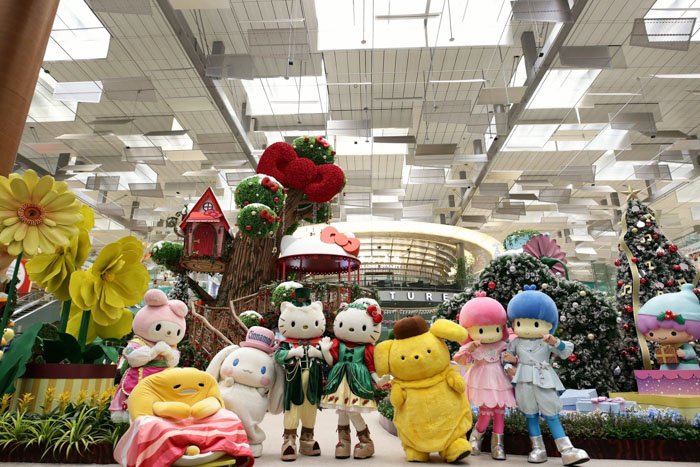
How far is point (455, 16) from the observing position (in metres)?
8.54

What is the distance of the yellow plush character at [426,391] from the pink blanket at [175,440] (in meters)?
1.35

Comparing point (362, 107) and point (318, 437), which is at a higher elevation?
point (362, 107)

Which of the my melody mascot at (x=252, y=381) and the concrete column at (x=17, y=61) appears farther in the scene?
the my melody mascot at (x=252, y=381)

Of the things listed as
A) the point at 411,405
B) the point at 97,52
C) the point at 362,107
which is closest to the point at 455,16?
the point at 362,107

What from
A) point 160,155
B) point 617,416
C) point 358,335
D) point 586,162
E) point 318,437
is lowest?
point 318,437

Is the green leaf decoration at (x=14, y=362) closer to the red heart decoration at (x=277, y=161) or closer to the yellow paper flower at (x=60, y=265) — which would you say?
the yellow paper flower at (x=60, y=265)

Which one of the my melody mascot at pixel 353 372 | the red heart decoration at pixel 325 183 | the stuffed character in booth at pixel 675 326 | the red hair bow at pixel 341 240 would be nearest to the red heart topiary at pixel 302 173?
the red heart decoration at pixel 325 183

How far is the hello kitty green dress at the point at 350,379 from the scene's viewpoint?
3.73 metres

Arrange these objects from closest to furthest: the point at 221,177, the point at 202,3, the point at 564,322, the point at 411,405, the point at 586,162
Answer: the point at 411,405, the point at 564,322, the point at 202,3, the point at 586,162, the point at 221,177

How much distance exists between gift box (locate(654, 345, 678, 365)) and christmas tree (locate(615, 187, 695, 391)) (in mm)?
348

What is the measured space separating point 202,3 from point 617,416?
6805 millimetres

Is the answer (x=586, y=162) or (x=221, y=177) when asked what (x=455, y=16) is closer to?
(x=586, y=162)

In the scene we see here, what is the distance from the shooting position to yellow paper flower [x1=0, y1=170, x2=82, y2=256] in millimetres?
2934

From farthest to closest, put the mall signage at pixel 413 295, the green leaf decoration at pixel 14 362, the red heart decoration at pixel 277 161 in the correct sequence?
1. the mall signage at pixel 413 295
2. the red heart decoration at pixel 277 161
3. the green leaf decoration at pixel 14 362
